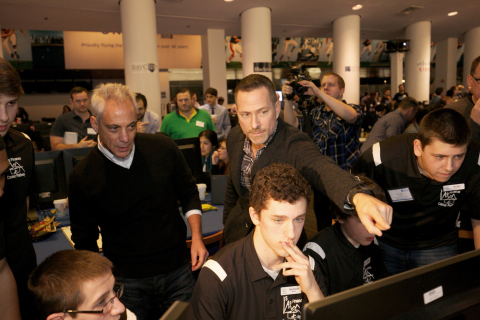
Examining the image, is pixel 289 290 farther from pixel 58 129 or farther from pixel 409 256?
pixel 58 129

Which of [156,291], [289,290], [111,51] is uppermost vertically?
[111,51]

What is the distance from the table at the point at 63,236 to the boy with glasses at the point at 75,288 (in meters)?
0.83

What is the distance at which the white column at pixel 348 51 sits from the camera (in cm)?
855

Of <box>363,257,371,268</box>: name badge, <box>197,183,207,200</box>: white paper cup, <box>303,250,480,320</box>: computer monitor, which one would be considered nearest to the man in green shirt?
<box>197,183,207,200</box>: white paper cup

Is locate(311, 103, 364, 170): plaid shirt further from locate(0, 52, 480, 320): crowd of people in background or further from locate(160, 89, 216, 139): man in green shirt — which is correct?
locate(160, 89, 216, 139): man in green shirt

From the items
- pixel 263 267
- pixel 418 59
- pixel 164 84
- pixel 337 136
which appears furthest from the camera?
pixel 164 84

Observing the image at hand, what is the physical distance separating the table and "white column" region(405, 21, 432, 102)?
9510mm

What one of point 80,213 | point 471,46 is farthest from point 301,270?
point 471,46

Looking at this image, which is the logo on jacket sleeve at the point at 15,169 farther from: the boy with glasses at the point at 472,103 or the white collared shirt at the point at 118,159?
the boy with glasses at the point at 472,103

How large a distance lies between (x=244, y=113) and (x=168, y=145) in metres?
0.49

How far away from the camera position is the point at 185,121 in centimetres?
448

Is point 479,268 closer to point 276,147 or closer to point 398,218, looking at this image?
point 276,147

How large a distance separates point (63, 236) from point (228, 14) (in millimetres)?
6820

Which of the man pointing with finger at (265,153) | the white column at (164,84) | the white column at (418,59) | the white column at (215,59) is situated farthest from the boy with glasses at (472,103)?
the white column at (164,84)
